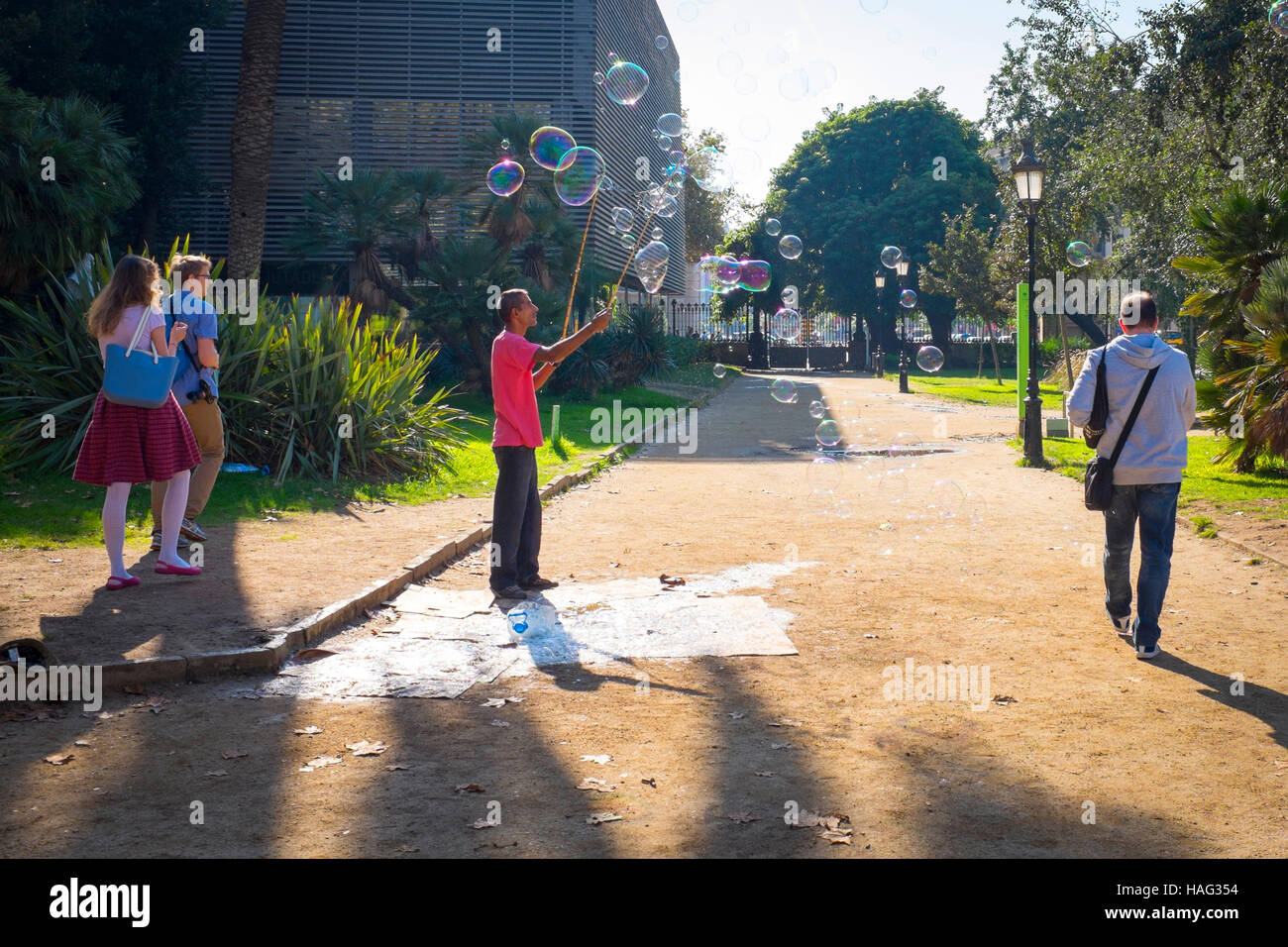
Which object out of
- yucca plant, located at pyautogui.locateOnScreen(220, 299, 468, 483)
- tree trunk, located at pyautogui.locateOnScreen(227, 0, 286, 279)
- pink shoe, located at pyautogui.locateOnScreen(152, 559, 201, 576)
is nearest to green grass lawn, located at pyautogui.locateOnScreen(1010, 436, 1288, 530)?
yucca plant, located at pyautogui.locateOnScreen(220, 299, 468, 483)

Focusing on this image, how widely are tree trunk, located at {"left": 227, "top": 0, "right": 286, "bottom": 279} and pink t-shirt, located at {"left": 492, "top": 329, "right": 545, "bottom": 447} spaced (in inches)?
499

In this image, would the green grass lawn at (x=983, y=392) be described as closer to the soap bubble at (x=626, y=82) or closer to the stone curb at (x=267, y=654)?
the soap bubble at (x=626, y=82)

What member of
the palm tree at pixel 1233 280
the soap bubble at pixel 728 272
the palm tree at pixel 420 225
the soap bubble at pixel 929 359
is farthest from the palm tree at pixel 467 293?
the palm tree at pixel 1233 280

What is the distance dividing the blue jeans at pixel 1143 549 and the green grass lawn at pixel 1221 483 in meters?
4.51

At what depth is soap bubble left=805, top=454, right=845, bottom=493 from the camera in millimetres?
14320

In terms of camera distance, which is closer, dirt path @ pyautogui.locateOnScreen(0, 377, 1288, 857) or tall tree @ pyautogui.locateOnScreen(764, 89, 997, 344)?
dirt path @ pyautogui.locateOnScreen(0, 377, 1288, 857)

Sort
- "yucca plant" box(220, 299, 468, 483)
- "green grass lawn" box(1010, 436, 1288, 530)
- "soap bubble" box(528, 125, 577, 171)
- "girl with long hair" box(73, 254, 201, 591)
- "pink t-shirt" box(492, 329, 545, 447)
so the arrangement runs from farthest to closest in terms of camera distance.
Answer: "soap bubble" box(528, 125, 577, 171)
"yucca plant" box(220, 299, 468, 483)
"green grass lawn" box(1010, 436, 1288, 530)
"pink t-shirt" box(492, 329, 545, 447)
"girl with long hair" box(73, 254, 201, 591)

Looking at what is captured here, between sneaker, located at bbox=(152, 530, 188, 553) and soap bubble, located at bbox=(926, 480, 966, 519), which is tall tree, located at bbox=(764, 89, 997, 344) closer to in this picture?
soap bubble, located at bbox=(926, 480, 966, 519)

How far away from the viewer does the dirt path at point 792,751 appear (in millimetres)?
4035

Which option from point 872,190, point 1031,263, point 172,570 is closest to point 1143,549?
point 172,570

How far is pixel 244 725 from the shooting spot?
5312 mm

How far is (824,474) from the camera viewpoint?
15.8 meters

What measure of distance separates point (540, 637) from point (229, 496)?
5.75m
